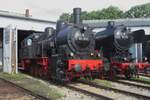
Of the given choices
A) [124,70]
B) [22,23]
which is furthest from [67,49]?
[22,23]

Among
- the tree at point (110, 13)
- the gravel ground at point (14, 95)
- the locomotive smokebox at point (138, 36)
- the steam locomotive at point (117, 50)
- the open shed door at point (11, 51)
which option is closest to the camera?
the gravel ground at point (14, 95)

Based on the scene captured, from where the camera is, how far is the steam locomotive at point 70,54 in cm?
1491

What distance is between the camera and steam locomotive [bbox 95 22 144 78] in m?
16.7

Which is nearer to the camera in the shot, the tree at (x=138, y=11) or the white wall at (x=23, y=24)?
the white wall at (x=23, y=24)

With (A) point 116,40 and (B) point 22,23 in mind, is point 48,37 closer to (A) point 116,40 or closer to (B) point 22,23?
(A) point 116,40

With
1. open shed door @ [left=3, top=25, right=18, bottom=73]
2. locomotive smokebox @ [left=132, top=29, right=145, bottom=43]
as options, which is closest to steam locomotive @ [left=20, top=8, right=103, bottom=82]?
locomotive smokebox @ [left=132, top=29, right=145, bottom=43]

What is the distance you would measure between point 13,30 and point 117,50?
7.87 metres

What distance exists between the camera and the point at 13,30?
2166cm

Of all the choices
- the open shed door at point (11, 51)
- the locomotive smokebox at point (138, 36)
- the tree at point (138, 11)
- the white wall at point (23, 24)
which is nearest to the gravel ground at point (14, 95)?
the locomotive smokebox at point (138, 36)

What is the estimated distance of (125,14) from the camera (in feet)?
274

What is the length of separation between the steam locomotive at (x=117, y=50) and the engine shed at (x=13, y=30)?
256 inches

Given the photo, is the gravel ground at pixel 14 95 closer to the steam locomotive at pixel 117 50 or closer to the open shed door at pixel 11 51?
the steam locomotive at pixel 117 50

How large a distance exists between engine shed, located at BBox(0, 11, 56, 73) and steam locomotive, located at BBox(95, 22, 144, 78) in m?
6.50

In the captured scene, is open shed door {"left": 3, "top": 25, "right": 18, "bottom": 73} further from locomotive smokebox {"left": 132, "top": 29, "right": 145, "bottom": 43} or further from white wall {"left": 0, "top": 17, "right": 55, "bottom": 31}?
locomotive smokebox {"left": 132, "top": 29, "right": 145, "bottom": 43}
